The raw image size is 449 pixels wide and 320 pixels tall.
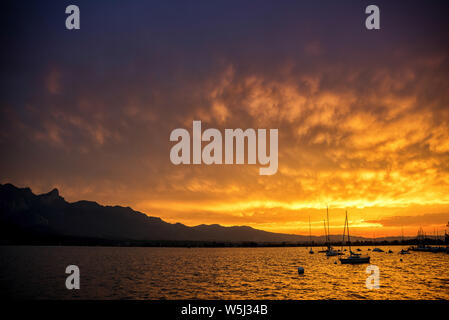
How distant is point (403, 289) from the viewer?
39750mm

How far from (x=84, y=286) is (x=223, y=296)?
21.4 meters

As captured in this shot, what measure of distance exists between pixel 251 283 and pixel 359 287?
15.4 meters

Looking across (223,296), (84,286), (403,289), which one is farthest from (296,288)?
(84,286)
